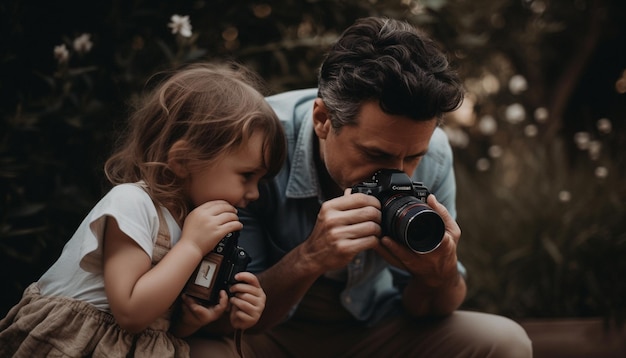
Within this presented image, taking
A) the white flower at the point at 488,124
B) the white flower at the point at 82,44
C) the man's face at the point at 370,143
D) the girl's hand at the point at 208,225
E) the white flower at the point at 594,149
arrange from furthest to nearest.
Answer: the white flower at the point at 488,124, the white flower at the point at 594,149, the white flower at the point at 82,44, the man's face at the point at 370,143, the girl's hand at the point at 208,225

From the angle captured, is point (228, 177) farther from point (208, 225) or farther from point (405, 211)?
point (405, 211)

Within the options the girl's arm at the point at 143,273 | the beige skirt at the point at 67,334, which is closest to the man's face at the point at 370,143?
the girl's arm at the point at 143,273

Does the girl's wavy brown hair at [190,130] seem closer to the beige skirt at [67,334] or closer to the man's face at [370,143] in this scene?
the man's face at [370,143]

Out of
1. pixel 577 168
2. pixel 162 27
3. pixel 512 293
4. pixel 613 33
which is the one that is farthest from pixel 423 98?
pixel 613 33

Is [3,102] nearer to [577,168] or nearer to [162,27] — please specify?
[162,27]

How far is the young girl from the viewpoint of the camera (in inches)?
66.0

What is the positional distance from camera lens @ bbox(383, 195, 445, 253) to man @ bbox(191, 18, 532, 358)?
0.13 feet

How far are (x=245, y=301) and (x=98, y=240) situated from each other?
0.41 meters

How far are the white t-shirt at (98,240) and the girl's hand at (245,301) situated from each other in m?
0.21

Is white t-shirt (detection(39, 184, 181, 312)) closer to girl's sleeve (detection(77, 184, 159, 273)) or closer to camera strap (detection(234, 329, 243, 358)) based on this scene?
girl's sleeve (detection(77, 184, 159, 273))

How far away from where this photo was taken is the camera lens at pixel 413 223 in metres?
1.80

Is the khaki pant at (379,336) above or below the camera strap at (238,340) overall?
below

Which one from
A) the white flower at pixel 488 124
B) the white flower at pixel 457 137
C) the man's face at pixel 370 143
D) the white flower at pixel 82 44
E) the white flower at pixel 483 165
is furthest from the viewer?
the white flower at pixel 457 137

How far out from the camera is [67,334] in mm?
1686
